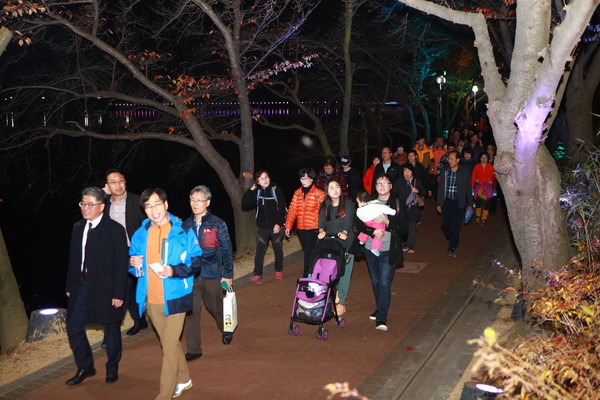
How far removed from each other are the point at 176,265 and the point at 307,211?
13.8ft

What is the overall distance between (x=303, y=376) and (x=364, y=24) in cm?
2403

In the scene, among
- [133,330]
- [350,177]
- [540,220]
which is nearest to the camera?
[540,220]

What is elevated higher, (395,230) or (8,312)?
(395,230)

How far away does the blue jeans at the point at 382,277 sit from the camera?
8.47 m

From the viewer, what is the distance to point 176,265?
628 cm

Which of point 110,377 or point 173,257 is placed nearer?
point 173,257

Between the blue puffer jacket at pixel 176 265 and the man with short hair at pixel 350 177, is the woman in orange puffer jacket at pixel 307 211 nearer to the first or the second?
the man with short hair at pixel 350 177

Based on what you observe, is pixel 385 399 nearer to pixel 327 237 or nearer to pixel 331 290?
pixel 331 290

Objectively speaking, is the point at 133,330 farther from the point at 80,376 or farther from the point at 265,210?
the point at 265,210

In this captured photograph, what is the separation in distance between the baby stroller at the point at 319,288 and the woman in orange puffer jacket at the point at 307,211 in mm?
1790

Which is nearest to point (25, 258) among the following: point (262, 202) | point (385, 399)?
point (262, 202)

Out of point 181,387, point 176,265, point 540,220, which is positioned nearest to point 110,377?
point 181,387

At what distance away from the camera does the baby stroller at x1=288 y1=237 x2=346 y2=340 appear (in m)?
8.19

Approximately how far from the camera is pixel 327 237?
864cm
